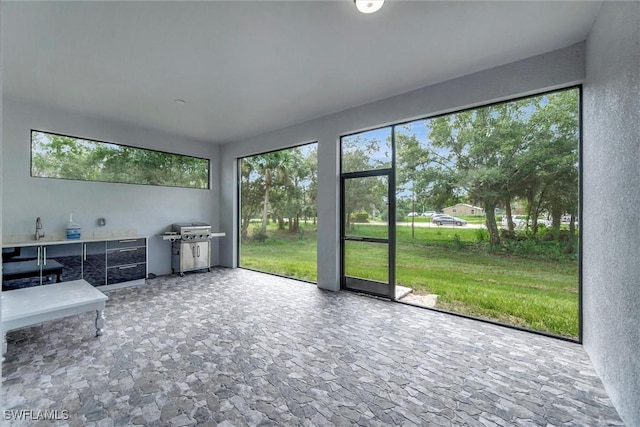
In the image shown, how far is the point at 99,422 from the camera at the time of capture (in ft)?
6.60

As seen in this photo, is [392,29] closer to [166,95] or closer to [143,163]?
[166,95]

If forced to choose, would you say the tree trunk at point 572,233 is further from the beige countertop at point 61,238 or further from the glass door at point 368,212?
the beige countertop at point 61,238

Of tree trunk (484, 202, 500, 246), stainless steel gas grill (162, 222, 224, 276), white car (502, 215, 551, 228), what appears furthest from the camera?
stainless steel gas grill (162, 222, 224, 276)

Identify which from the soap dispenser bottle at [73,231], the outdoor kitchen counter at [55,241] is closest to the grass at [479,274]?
the outdoor kitchen counter at [55,241]

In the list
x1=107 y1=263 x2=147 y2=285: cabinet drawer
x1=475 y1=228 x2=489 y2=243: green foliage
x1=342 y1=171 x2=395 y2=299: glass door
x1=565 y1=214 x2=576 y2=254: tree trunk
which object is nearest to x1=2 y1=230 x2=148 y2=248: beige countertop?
x1=107 y1=263 x2=147 y2=285: cabinet drawer

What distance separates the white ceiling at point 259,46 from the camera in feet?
8.29

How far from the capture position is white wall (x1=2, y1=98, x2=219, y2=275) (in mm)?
4270

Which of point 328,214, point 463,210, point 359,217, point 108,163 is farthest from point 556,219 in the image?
point 108,163

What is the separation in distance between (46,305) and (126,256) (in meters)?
2.10

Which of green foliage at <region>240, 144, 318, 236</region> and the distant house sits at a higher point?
green foliage at <region>240, 144, 318, 236</region>

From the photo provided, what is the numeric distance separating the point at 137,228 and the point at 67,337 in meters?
2.65

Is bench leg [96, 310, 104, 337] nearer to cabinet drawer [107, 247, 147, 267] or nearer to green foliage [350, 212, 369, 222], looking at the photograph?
cabinet drawer [107, 247, 147, 267]

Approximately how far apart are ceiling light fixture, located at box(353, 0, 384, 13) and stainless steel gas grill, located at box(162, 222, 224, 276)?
4703mm

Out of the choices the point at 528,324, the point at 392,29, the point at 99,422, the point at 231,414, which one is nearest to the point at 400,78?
the point at 392,29
